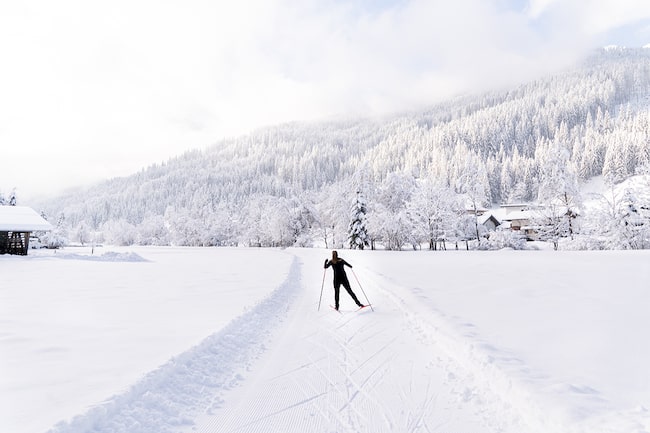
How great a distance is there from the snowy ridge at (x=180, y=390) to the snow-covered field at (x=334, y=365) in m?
0.02

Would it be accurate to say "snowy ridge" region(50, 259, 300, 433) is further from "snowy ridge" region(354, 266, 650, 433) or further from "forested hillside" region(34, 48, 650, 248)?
"forested hillside" region(34, 48, 650, 248)

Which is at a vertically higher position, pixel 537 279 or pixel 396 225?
pixel 396 225

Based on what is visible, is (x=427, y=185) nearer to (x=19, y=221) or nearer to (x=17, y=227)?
(x=17, y=227)

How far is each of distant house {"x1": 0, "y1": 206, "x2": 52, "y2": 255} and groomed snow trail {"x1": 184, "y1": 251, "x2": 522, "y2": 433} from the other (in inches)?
1750

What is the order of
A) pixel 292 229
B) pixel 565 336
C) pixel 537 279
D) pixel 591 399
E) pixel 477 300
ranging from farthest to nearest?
pixel 292 229, pixel 537 279, pixel 477 300, pixel 565 336, pixel 591 399

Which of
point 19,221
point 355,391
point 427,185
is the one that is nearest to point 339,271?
point 355,391

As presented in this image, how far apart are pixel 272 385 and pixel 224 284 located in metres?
12.3

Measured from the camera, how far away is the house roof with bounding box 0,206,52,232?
3928 centimetres

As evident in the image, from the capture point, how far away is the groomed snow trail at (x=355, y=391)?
4203 millimetres

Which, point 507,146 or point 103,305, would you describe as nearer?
point 103,305

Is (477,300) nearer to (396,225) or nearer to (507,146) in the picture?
(396,225)

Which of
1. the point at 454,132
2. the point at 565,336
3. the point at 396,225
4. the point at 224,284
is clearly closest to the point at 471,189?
the point at 396,225

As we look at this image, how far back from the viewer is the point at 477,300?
36.8ft

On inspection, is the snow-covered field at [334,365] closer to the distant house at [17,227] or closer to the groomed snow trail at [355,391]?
the groomed snow trail at [355,391]
